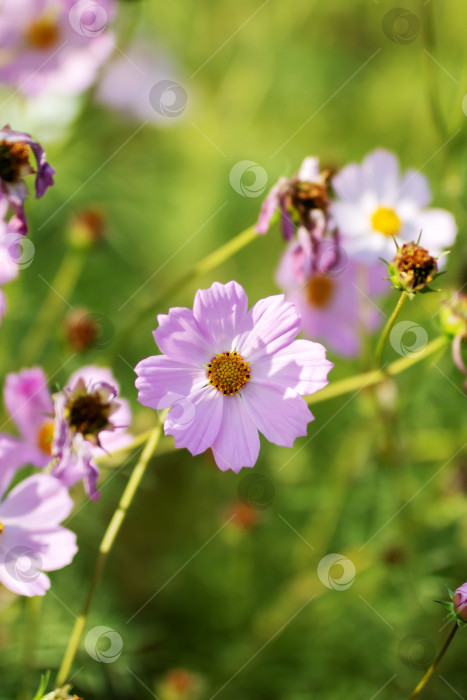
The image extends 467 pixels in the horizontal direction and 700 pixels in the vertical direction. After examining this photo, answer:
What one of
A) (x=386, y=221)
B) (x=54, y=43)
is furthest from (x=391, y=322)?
(x=54, y=43)

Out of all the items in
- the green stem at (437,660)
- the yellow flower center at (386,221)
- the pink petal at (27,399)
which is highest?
the yellow flower center at (386,221)

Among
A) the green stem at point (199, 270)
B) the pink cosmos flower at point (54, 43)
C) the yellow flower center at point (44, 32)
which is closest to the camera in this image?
the green stem at point (199, 270)

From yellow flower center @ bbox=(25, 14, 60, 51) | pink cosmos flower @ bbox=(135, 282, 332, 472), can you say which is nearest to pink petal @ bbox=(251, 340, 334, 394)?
pink cosmos flower @ bbox=(135, 282, 332, 472)

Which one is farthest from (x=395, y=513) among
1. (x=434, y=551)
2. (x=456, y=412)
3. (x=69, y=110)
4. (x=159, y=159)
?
(x=159, y=159)

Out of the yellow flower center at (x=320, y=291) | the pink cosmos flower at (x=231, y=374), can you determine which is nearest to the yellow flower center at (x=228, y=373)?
the pink cosmos flower at (x=231, y=374)

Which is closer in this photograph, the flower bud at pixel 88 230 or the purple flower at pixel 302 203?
the purple flower at pixel 302 203

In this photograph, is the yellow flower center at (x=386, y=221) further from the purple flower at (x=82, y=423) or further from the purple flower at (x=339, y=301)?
the purple flower at (x=82, y=423)

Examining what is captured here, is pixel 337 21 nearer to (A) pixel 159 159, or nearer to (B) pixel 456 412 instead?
(A) pixel 159 159
